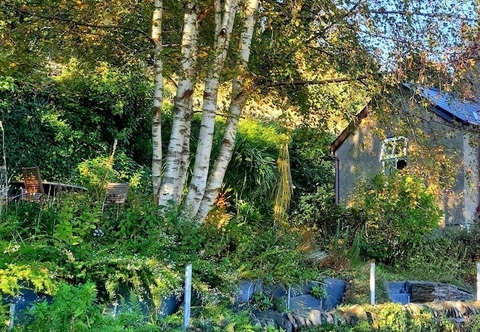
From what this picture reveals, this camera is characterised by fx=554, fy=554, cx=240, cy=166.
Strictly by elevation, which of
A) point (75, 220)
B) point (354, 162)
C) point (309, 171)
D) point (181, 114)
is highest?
point (354, 162)

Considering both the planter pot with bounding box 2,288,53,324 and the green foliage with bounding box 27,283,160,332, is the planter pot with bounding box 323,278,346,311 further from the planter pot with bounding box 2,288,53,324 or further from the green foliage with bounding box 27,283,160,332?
the green foliage with bounding box 27,283,160,332

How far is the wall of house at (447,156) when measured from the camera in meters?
6.80

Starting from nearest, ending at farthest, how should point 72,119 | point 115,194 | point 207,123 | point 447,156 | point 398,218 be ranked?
point 115,194 → point 207,123 → point 447,156 → point 398,218 → point 72,119

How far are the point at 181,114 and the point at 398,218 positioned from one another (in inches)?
172

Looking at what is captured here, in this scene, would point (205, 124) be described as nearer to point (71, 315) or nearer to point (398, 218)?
point (71, 315)

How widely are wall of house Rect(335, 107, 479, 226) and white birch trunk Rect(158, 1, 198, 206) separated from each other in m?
2.15

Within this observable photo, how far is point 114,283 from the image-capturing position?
407 cm

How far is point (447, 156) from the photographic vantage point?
683 centimetres

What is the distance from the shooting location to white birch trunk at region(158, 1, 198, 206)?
19.4 feet

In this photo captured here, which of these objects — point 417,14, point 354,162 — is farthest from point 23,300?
point 354,162

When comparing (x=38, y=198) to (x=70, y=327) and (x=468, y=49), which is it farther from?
(x=468, y=49)

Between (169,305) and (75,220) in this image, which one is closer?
(169,305)

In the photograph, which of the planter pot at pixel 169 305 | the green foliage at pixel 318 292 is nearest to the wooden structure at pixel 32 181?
the planter pot at pixel 169 305

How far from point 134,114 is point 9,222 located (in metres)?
6.98
